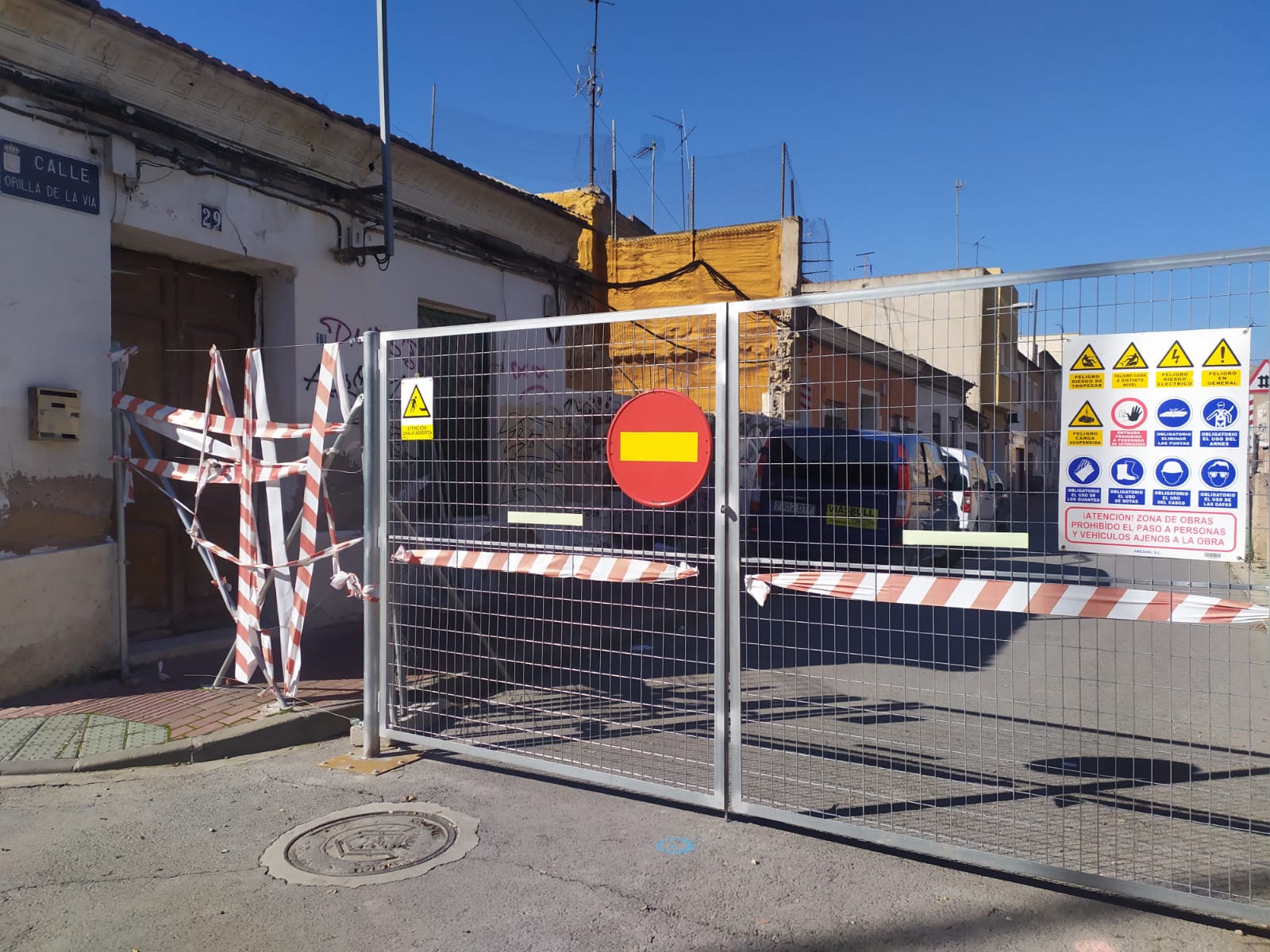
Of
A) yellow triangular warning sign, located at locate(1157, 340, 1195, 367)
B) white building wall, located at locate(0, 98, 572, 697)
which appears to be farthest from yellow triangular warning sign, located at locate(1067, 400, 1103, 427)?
white building wall, located at locate(0, 98, 572, 697)

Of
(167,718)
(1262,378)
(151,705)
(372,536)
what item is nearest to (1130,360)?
Result: (1262,378)

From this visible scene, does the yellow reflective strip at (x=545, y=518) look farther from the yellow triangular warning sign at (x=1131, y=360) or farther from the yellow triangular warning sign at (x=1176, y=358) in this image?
the yellow triangular warning sign at (x=1176, y=358)

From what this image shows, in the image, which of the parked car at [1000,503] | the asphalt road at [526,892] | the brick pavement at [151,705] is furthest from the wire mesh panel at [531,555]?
the parked car at [1000,503]

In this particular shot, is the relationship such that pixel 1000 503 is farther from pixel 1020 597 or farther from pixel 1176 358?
pixel 1176 358

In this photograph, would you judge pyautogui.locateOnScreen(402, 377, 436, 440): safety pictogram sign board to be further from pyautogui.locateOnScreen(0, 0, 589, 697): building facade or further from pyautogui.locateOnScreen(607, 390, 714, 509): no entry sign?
pyautogui.locateOnScreen(0, 0, 589, 697): building facade

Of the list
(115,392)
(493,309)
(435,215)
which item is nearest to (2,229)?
(115,392)

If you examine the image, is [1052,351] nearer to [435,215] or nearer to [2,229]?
[2,229]

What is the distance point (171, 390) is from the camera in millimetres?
7531

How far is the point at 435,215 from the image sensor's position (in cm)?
981

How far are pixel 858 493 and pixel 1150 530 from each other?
1.28 metres

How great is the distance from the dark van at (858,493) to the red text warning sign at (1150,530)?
578mm

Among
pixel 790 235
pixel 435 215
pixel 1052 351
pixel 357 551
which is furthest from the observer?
pixel 790 235

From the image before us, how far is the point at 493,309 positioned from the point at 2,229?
17.5 feet

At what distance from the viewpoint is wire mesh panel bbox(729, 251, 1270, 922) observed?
335 centimetres
